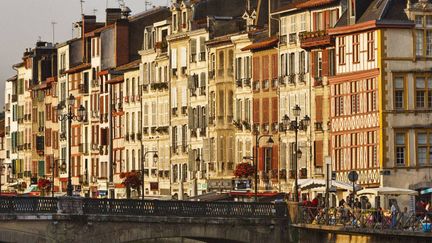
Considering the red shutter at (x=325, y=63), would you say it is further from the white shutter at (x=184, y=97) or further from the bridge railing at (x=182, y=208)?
the white shutter at (x=184, y=97)

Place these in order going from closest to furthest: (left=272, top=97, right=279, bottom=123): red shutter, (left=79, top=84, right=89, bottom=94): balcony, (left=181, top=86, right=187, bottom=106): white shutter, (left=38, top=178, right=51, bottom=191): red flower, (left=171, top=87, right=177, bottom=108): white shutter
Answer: (left=272, top=97, right=279, bottom=123): red shutter, (left=181, top=86, right=187, bottom=106): white shutter, (left=171, top=87, right=177, bottom=108): white shutter, (left=79, top=84, right=89, bottom=94): balcony, (left=38, top=178, right=51, bottom=191): red flower

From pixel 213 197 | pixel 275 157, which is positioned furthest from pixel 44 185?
pixel 213 197

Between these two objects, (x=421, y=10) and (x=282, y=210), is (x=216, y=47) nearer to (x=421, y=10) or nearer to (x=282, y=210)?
(x=421, y=10)

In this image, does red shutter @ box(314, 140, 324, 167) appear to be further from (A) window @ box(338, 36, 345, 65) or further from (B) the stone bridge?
(B) the stone bridge

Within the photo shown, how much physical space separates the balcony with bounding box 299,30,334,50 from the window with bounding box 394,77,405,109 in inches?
263

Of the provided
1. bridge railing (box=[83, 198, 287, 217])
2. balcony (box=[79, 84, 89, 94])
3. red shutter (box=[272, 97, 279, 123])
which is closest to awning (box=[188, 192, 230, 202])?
red shutter (box=[272, 97, 279, 123])

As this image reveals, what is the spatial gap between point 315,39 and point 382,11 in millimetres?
9000

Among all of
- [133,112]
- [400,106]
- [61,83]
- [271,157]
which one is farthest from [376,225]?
[61,83]

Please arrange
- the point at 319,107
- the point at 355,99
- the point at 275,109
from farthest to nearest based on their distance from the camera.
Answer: the point at 275,109
the point at 319,107
the point at 355,99

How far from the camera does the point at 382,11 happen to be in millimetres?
104500

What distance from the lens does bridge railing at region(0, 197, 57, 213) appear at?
283 feet

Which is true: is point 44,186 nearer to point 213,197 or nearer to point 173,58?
point 173,58

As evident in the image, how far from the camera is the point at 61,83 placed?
6865 inches

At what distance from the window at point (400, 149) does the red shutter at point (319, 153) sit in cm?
908
